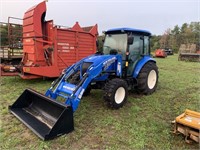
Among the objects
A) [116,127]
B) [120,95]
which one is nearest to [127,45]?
[120,95]

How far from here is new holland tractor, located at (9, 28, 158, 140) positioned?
3.21 meters

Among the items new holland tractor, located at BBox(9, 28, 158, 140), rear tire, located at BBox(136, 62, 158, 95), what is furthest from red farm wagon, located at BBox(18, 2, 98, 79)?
rear tire, located at BBox(136, 62, 158, 95)

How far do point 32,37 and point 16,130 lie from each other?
416 centimetres

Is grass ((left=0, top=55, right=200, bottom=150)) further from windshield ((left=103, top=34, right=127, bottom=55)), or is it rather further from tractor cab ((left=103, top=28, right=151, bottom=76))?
windshield ((left=103, top=34, right=127, bottom=55))

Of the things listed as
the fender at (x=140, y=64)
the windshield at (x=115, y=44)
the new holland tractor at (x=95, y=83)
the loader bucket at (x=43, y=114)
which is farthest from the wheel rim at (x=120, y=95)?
the loader bucket at (x=43, y=114)

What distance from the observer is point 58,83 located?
4.22 meters

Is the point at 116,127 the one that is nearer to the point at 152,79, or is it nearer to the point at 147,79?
the point at 147,79

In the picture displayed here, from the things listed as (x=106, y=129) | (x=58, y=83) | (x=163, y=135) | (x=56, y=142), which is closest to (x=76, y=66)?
(x=58, y=83)

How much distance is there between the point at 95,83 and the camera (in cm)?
469

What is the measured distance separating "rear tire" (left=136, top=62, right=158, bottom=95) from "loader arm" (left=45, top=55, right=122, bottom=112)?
2.67 ft

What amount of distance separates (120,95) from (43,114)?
5.85ft

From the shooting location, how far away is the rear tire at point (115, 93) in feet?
13.0

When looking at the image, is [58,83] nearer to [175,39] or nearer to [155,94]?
[155,94]

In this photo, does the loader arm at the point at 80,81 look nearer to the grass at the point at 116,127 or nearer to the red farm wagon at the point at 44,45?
the grass at the point at 116,127
